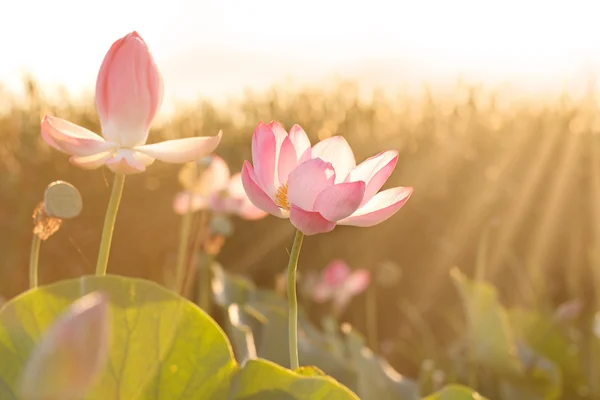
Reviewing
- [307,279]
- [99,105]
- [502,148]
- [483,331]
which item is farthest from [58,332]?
[502,148]

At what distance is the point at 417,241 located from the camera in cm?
A: 338

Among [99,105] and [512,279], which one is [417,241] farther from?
[99,105]

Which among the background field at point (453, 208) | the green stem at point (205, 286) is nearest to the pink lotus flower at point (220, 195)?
the green stem at point (205, 286)

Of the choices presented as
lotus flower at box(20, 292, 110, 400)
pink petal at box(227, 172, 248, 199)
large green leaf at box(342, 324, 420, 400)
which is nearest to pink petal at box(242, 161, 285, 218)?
lotus flower at box(20, 292, 110, 400)

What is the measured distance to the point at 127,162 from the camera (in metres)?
0.69

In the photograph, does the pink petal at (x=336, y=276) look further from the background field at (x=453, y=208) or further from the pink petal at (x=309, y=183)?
the pink petal at (x=309, y=183)

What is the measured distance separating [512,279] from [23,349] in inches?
117

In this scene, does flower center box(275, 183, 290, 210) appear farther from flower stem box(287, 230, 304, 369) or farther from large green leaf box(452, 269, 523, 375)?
large green leaf box(452, 269, 523, 375)

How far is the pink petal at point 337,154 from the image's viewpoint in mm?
772

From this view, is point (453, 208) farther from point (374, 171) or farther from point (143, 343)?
point (143, 343)

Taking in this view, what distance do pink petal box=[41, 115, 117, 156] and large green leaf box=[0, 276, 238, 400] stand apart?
0.55 ft

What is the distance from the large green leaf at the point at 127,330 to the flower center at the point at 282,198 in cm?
17

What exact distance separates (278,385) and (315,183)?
0.59 feet

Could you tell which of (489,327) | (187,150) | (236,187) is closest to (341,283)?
(489,327)
